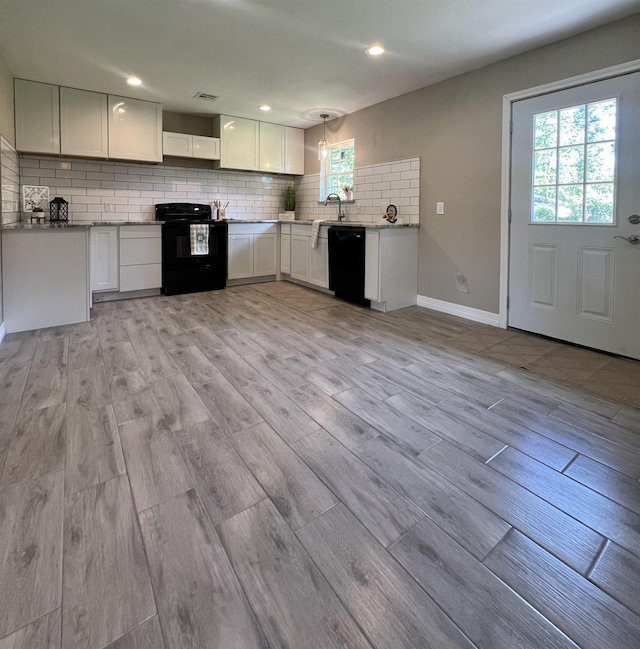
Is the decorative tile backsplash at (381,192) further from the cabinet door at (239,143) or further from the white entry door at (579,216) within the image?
the white entry door at (579,216)

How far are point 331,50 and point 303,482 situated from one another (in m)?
3.40

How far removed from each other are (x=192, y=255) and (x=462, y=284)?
3.23 meters

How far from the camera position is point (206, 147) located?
5297mm

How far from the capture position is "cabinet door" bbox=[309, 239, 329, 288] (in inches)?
197

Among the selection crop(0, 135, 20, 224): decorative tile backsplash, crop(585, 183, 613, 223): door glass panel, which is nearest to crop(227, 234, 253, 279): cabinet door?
crop(0, 135, 20, 224): decorative tile backsplash

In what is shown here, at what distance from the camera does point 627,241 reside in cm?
286

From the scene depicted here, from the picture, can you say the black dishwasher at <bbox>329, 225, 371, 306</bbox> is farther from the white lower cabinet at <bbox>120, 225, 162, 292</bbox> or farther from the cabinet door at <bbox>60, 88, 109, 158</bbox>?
the cabinet door at <bbox>60, 88, 109, 158</bbox>

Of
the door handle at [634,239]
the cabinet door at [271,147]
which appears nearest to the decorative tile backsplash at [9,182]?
the cabinet door at [271,147]

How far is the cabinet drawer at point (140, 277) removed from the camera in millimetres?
4715

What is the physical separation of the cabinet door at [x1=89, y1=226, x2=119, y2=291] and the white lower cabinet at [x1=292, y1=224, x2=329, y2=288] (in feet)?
7.37

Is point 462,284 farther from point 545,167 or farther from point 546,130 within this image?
point 546,130

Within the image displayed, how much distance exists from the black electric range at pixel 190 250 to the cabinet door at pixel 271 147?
1.22 meters

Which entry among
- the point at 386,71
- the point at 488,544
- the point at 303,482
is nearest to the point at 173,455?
the point at 303,482

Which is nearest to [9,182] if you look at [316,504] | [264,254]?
[264,254]
